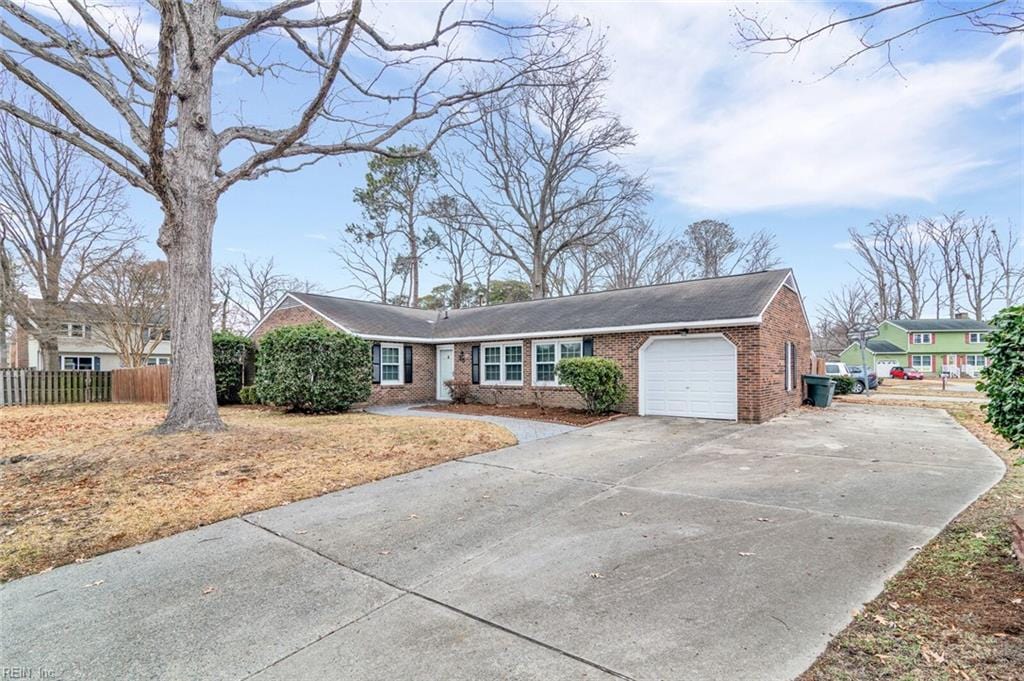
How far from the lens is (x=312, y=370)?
12.8 metres

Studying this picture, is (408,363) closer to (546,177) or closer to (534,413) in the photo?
(534,413)

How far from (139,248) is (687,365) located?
25340 millimetres

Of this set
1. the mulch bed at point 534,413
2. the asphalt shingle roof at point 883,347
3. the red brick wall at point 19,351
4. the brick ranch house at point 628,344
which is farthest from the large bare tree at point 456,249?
the asphalt shingle roof at point 883,347

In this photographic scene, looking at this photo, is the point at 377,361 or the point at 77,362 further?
the point at 77,362

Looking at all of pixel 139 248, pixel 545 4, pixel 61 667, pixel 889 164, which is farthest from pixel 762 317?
pixel 139 248

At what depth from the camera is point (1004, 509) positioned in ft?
15.2

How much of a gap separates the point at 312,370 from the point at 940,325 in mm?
52586

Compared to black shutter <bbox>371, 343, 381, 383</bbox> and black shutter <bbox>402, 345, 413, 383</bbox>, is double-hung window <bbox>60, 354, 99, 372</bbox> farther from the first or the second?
→ black shutter <bbox>402, 345, 413, 383</bbox>

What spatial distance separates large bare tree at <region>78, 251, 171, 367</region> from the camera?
22.3 metres

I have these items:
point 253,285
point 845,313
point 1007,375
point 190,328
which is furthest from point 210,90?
point 845,313

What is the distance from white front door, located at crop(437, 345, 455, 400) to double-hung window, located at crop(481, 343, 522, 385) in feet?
5.30

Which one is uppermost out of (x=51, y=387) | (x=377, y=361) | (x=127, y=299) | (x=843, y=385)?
(x=127, y=299)

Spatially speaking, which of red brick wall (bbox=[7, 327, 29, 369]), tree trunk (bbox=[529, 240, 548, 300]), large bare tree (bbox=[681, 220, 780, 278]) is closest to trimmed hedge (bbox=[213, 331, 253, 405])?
tree trunk (bbox=[529, 240, 548, 300])

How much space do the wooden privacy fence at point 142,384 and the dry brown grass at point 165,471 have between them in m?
6.14
